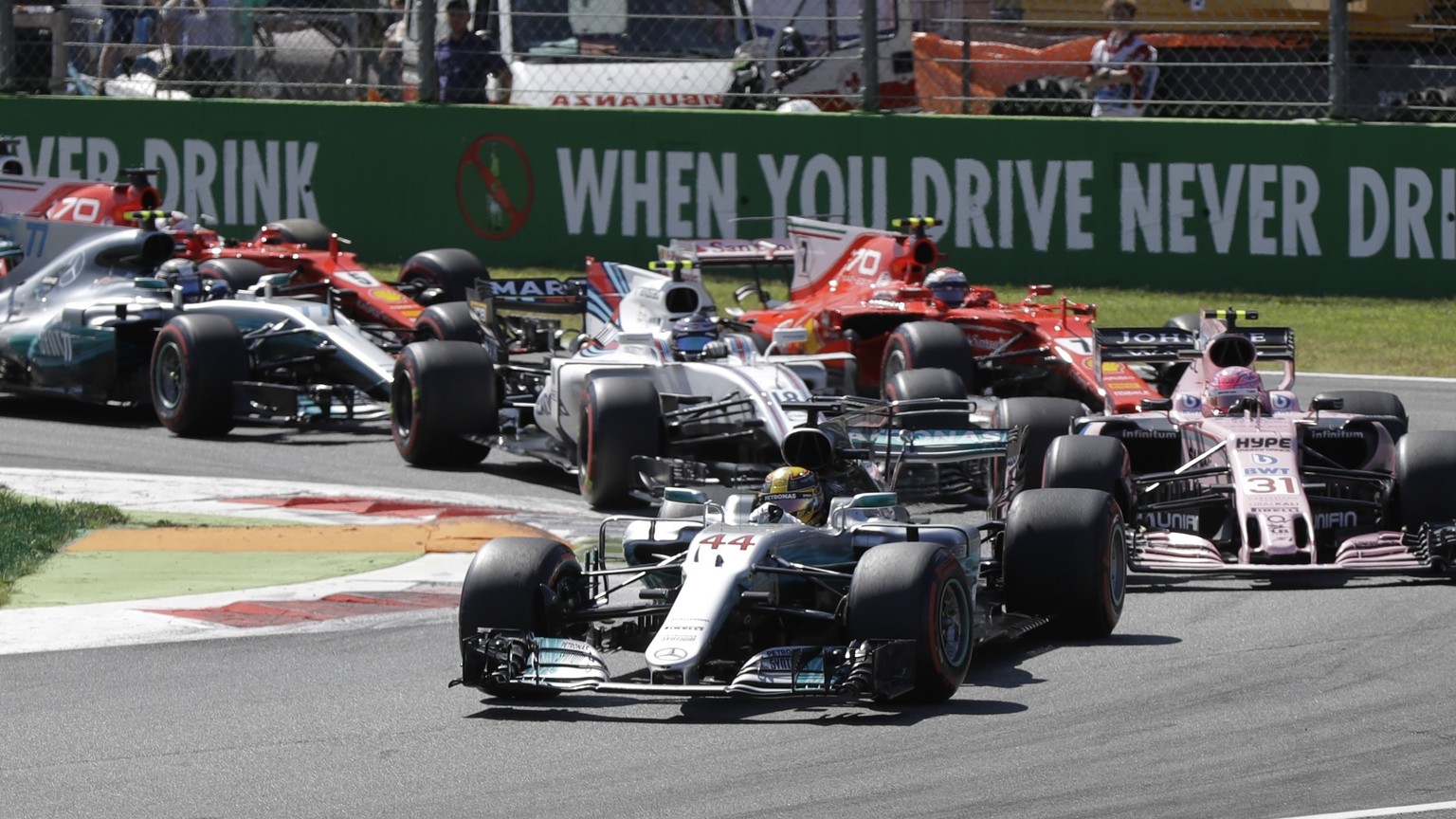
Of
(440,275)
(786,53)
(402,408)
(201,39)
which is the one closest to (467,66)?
(201,39)

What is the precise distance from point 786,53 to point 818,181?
1.48m

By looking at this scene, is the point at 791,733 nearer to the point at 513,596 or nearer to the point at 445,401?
the point at 513,596

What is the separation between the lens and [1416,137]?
67.8ft

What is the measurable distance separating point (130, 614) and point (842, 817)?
16.1ft

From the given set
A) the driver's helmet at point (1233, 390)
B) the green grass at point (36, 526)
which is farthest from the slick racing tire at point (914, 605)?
the green grass at point (36, 526)

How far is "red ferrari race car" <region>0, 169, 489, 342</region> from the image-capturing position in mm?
18938

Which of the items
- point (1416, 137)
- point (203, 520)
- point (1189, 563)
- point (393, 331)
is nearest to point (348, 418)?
point (393, 331)

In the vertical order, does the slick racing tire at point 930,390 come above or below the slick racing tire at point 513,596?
below

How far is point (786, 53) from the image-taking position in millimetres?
23016

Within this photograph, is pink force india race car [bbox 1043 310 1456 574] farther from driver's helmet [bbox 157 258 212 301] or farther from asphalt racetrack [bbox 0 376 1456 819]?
driver's helmet [bbox 157 258 212 301]

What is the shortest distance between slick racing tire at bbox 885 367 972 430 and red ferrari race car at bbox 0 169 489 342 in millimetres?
4890

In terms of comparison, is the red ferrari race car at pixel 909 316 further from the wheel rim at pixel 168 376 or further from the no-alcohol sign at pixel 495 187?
the no-alcohol sign at pixel 495 187

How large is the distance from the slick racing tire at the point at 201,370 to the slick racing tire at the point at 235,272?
1992 mm

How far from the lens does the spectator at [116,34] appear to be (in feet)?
78.4
